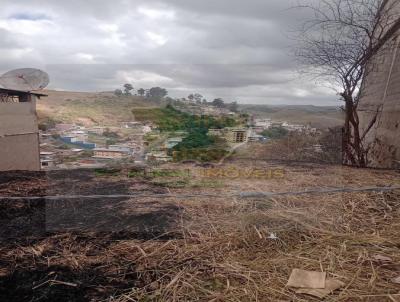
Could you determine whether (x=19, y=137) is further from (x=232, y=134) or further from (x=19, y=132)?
(x=232, y=134)

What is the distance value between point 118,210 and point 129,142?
75.9 inches

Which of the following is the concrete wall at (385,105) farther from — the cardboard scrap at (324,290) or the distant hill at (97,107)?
the cardboard scrap at (324,290)

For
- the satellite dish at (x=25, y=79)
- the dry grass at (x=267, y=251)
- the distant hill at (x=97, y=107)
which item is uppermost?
the satellite dish at (x=25, y=79)

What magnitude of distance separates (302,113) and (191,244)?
18.3 ft

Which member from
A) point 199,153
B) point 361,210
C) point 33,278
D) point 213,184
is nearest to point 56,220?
point 33,278

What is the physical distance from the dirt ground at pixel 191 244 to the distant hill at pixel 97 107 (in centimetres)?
126

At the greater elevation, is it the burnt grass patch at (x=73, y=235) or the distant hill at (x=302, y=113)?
the distant hill at (x=302, y=113)

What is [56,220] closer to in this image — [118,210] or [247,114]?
[118,210]

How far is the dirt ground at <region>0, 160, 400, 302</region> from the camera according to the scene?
1.83 m

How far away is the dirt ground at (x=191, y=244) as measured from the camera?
72.2 inches

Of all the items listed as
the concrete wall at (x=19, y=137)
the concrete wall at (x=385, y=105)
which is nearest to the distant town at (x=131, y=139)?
the concrete wall at (x=19, y=137)

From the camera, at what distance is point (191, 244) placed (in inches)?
94.0

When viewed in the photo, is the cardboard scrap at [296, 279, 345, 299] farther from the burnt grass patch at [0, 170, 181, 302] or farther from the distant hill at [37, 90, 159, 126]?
the distant hill at [37, 90, 159, 126]

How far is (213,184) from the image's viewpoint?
4.18 m
